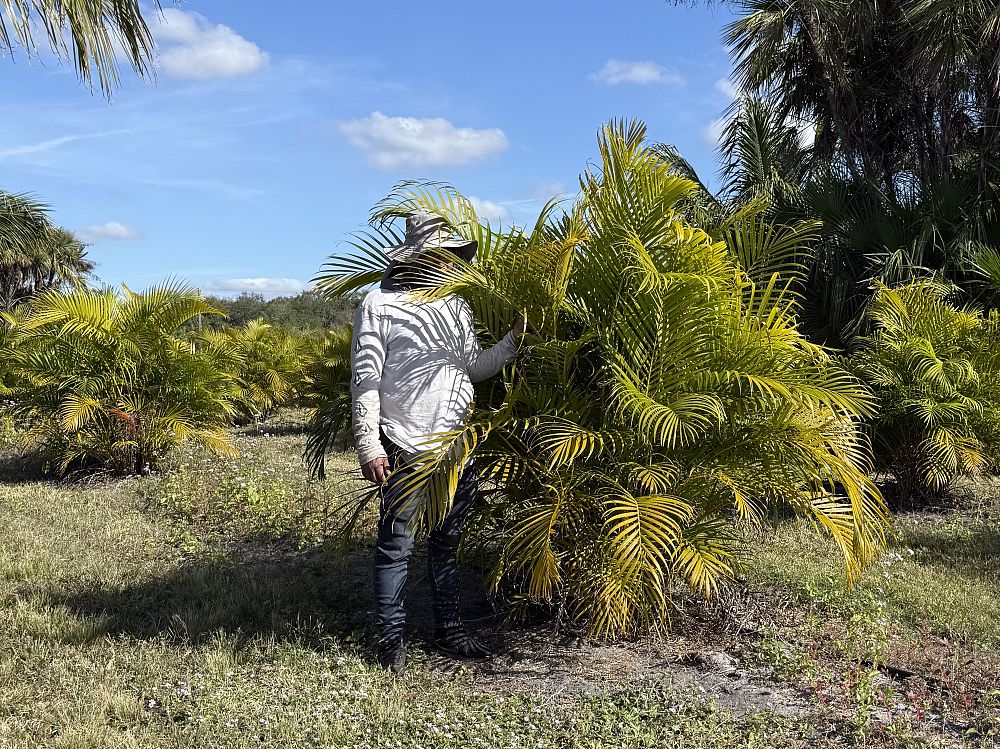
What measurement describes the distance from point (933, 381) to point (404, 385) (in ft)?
16.4

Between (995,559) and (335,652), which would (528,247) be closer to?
(335,652)

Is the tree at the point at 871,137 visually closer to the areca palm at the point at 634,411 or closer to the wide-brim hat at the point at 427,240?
the areca palm at the point at 634,411

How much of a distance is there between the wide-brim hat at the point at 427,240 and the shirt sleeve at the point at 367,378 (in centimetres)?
33

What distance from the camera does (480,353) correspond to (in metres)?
3.87

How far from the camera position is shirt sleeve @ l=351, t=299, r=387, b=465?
358cm

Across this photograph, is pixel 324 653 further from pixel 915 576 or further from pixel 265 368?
pixel 265 368

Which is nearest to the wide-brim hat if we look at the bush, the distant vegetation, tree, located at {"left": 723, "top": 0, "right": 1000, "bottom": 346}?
the bush

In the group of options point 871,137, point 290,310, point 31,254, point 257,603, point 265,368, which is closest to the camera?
point 257,603

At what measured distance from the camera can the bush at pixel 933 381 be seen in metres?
6.73

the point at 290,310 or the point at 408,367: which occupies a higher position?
the point at 290,310

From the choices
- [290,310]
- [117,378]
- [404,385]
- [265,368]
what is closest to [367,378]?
[404,385]

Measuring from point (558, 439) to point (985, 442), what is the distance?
5.19 m

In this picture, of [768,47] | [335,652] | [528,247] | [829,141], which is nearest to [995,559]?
[528,247]

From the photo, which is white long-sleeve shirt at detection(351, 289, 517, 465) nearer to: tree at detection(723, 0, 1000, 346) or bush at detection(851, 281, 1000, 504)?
bush at detection(851, 281, 1000, 504)
